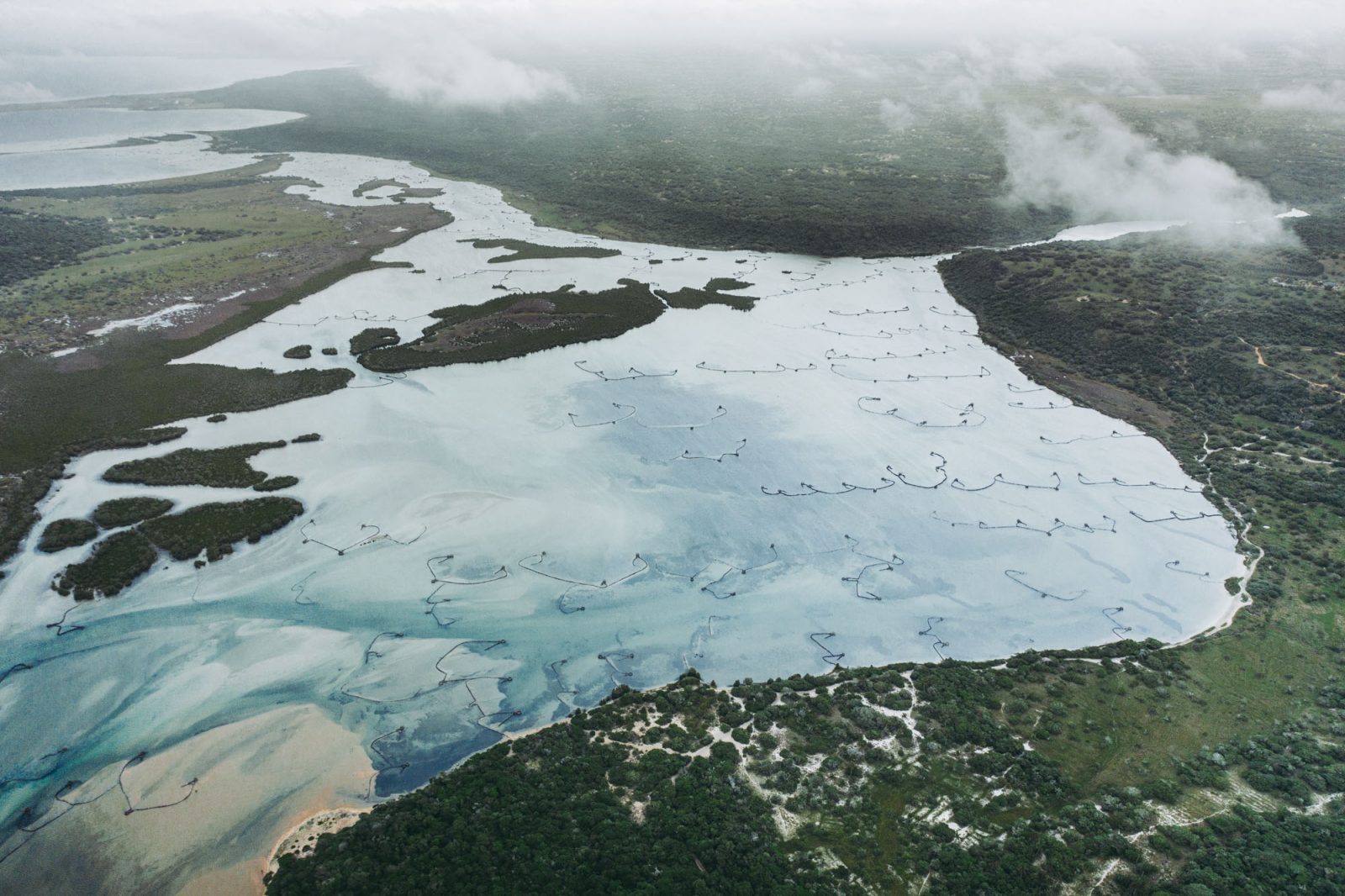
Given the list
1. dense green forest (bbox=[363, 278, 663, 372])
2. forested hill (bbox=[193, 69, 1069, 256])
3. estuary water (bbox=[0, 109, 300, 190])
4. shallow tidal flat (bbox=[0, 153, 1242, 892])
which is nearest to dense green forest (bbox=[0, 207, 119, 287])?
estuary water (bbox=[0, 109, 300, 190])

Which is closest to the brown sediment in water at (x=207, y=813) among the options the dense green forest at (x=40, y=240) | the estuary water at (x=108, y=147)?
the dense green forest at (x=40, y=240)

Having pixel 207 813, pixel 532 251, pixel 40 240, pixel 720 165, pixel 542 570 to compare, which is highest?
pixel 720 165

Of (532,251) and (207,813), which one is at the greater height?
(532,251)

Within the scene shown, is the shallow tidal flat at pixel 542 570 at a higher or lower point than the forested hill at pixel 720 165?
lower

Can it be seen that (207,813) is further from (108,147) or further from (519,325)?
(108,147)

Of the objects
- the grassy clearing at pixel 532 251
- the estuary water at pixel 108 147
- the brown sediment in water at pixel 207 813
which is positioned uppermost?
the estuary water at pixel 108 147

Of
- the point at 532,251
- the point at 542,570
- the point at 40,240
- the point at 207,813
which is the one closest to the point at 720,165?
the point at 532,251

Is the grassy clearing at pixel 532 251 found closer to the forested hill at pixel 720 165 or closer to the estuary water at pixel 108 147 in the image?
the forested hill at pixel 720 165

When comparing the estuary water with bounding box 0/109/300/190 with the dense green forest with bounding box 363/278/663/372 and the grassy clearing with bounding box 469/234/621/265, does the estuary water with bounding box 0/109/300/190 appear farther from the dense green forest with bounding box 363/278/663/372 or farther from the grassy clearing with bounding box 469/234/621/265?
the dense green forest with bounding box 363/278/663/372

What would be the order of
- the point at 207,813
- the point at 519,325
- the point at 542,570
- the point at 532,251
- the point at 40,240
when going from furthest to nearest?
the point at 532,251 → the point at 40,240 → the point at 519,325 → the point at 542,570 → the point at 207,813
